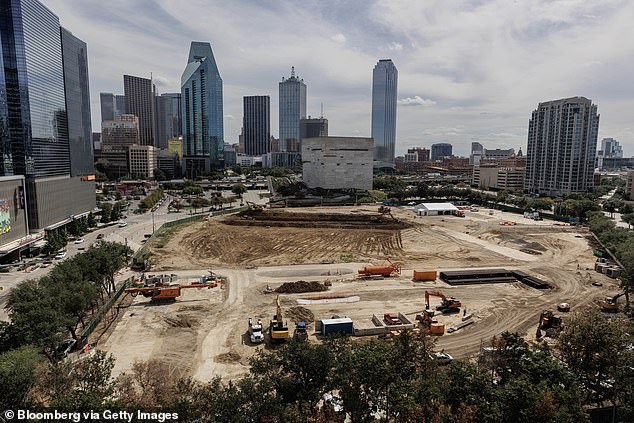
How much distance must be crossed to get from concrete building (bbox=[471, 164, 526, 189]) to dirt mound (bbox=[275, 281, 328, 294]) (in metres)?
122

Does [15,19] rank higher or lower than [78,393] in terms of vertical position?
higher

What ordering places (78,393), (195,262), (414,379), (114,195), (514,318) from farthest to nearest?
1. (114,195)
2. (195,262)
3. (514,318)
4. (414,379)
5. (78,393)

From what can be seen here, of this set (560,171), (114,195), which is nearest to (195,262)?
(114,195)

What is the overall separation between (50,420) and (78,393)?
4.60 ft

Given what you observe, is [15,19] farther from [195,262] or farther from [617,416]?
[617,416]

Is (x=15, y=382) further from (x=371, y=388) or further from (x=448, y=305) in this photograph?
(x=448, y=305)

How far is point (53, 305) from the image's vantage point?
22.8 meters

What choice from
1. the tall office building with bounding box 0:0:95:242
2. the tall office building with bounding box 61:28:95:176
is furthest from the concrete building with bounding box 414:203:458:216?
the tall office building with bounding box 61:28:95:176

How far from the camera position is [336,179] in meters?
128

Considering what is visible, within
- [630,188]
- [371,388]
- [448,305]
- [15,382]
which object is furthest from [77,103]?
[630,188]

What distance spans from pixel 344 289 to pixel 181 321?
608 inches

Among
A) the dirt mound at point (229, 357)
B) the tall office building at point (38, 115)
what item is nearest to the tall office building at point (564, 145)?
the dirt mound at point (229, 357)

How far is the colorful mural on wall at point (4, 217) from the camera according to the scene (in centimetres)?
4403

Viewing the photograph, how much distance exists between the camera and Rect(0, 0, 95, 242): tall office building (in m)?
50.2
